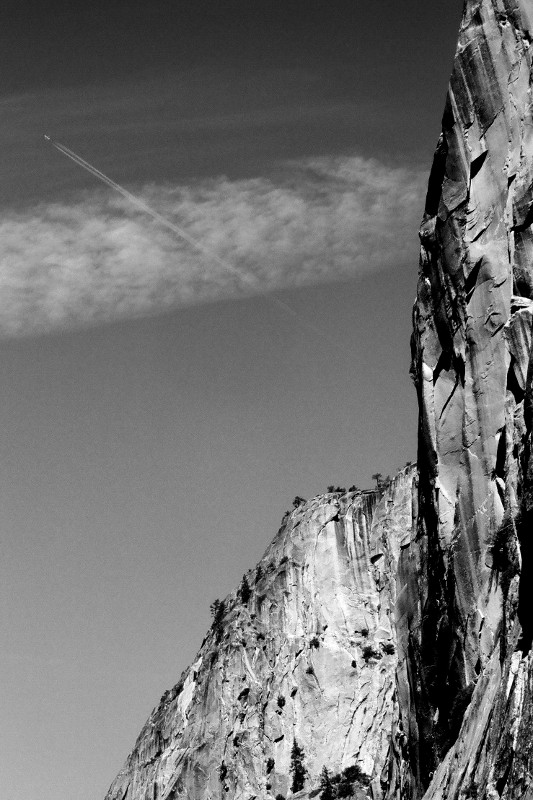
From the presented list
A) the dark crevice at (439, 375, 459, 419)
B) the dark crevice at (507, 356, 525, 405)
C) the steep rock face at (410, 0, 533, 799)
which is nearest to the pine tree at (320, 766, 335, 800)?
the steep rock face at (410, 0, 533, 799)

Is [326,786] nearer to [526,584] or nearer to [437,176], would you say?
[437,176]

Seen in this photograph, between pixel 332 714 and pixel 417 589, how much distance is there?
186 ft

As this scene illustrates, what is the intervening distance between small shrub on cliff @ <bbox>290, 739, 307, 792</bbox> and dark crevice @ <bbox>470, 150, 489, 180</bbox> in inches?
2954

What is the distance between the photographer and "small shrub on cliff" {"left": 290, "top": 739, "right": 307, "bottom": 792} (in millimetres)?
109875

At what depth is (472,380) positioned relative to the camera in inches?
1959

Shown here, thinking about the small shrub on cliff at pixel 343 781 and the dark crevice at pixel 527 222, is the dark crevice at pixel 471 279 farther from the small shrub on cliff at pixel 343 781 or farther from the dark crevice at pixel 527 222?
the small shrub on cliff at pixel 343 781

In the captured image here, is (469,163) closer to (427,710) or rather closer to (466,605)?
(466,605)

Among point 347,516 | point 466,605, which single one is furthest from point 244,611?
point 466,605

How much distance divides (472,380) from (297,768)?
72.1 meters

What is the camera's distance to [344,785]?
347 feet

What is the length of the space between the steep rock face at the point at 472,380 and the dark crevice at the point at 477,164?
0.07 meters

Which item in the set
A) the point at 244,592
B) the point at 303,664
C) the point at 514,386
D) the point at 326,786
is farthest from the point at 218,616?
the point at 514,386

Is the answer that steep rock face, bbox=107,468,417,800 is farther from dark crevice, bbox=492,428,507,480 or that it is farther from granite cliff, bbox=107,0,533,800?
dark crevice, bbox=492,428,507,480

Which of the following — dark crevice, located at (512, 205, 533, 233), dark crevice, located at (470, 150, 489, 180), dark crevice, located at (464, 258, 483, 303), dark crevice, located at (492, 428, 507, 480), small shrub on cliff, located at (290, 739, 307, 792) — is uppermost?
dark crevice, located at (470, 150, 489, 180)
